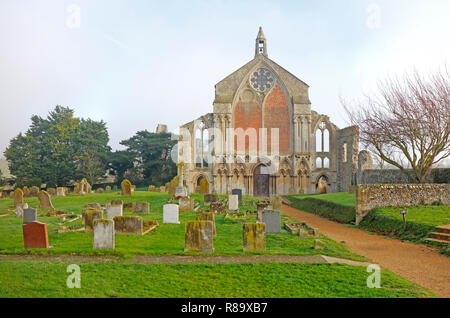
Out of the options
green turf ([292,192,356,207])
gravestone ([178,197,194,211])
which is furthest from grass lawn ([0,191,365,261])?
green turf ([292,192,356,207])

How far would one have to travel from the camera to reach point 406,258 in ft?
29.7

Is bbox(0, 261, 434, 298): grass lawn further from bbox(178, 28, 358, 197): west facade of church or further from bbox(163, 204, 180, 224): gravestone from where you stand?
bbox(178, 28, 358, 197): west facade of church

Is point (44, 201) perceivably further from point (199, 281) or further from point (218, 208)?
point (199, 281)

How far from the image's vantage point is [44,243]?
8.48 metres

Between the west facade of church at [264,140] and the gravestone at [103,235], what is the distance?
77.1 feet

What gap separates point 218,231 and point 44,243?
5.76 m

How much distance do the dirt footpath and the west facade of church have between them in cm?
1967

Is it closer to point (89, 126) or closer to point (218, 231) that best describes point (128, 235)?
point (218, 231)

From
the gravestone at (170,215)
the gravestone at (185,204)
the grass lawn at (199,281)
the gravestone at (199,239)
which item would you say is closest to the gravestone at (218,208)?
the gravestone at (185,204)

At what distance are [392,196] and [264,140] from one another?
18.7 m

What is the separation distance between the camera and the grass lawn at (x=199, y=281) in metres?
5.39

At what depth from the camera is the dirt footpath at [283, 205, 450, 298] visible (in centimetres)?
701

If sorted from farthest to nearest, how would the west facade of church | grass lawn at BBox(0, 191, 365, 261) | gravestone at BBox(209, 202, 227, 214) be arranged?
the west facade of church → gravestone at BBox(209, 202, 227, 214) → grass lawn at BBox(0, 191, 365, 261)
